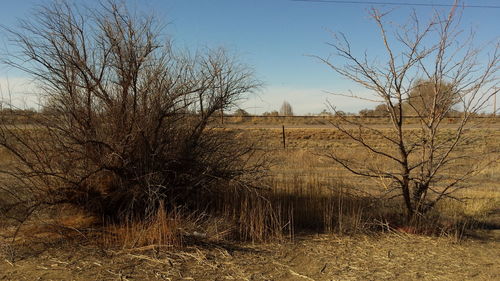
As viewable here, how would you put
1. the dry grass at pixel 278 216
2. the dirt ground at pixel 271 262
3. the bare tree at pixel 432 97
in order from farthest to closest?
the bare tree at pixel 432 97 → the dry grass at pixel 278 216 → the dirt ground at pixel 271 262

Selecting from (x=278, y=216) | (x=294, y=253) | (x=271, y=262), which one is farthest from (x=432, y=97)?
(x=271, y=262)

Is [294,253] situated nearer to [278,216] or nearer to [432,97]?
[278,216]

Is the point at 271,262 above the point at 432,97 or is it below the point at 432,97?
below

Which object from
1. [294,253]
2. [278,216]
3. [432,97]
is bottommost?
[294,253]

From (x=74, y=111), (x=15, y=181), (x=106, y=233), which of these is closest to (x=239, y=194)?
(x=106, y=233)

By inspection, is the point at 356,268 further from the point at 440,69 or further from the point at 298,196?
the point at 440,69

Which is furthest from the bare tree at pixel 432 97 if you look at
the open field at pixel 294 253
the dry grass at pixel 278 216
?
the open field at pixel 294 253

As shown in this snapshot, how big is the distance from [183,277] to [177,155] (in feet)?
7.88

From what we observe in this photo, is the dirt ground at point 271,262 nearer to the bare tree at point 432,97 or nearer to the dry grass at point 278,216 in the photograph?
the dry grass at point 278,216

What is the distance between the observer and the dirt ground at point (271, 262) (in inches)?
186

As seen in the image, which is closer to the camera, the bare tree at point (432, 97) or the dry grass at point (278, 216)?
the dry grass at point (278, 216)

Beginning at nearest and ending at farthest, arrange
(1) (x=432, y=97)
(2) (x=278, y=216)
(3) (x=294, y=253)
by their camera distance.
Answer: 1. (3) (x=294, y=253)
2. (1) (x=432, y=97)
3. (2) (x=278, y=216)

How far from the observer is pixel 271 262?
5203 mm

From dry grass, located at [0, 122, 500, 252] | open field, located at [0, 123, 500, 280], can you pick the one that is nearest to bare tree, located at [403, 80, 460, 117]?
dry grass, located at [0, 122, 500, 252]
